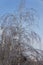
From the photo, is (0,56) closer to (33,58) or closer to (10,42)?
(10,42)

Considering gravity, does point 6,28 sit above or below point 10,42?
above

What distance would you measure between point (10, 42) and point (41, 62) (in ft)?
3.71

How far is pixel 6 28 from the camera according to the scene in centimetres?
577

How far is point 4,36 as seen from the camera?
19.3 ft

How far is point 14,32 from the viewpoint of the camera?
580cm

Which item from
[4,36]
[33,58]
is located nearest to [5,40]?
[4,36]

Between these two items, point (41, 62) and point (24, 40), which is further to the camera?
point (41, 62)

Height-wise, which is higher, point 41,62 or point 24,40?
point 24,40

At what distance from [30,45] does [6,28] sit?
0.82 metres

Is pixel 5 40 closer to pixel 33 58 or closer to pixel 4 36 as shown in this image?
pixel 4 36

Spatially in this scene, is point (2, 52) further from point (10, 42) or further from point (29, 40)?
point (29, 40)

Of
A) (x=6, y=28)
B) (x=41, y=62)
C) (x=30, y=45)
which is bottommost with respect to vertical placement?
(x=41, y=62)

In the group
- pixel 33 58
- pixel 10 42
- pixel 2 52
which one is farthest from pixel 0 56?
pixel 33 58

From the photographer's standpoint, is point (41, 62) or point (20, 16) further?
point (41, 62)
